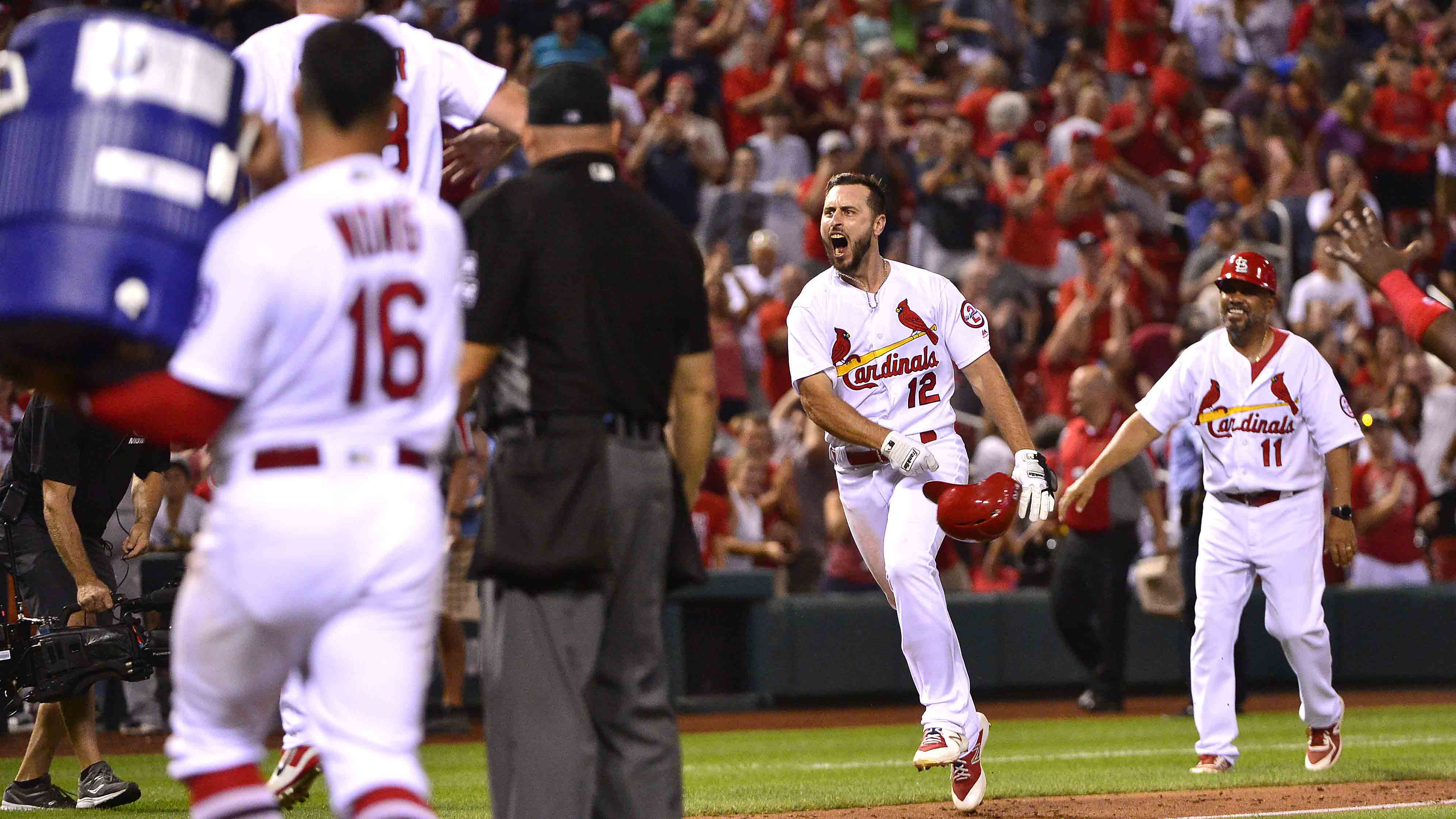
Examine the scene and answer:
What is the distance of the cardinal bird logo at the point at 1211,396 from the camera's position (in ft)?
30.9

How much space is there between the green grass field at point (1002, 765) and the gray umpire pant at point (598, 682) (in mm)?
2774

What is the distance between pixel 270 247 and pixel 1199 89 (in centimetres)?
1888

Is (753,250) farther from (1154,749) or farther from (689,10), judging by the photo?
(1154,749)

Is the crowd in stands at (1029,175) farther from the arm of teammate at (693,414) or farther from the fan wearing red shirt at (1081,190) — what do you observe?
the arm of teammate at (693,414)

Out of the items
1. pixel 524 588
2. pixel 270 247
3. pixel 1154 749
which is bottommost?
pixel 1154 749

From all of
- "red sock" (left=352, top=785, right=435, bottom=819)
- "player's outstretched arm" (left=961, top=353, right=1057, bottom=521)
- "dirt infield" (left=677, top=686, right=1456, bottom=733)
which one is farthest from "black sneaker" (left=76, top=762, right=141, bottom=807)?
"dirt infield" (left=677, top=686, right=1456, bottom=733)

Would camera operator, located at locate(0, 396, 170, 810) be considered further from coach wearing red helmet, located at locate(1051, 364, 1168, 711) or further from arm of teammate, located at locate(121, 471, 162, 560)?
coach wearing red helmet, located at locate(1051, 364, 1168, 711)

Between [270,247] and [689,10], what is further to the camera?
[689,10]

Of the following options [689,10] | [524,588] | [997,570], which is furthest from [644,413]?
[689,10]

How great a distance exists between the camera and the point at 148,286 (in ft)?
12.9

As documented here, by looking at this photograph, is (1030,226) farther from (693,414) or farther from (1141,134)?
(693,414)

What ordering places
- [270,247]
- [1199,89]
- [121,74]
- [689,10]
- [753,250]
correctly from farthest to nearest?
[1199,89] → [689,10] → [753,250] → [121,74] → [270,247]

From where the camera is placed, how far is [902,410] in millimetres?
7984

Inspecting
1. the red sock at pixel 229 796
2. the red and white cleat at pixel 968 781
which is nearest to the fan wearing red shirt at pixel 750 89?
the red and white cleat at pixel 968 781
